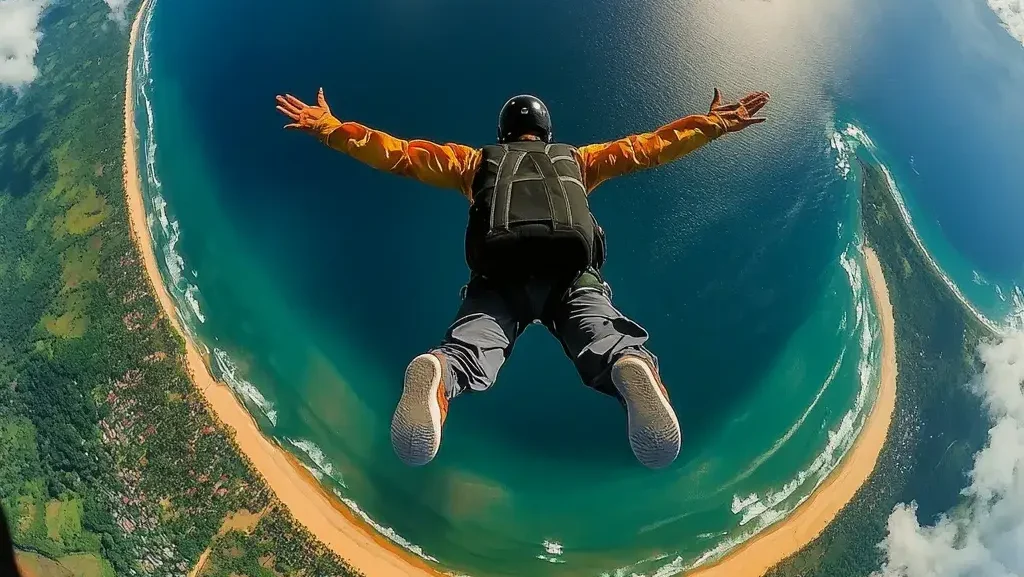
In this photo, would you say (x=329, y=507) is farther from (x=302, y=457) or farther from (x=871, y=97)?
(x=871, y=97)

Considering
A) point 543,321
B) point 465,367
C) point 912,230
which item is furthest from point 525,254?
point 912,230


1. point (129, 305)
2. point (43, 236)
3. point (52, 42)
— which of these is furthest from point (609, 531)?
point (52, 42)

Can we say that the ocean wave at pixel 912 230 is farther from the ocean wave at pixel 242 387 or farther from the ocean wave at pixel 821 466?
the ocean wave at pixel 242 387

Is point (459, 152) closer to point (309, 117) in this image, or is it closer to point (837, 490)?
point (309, 117)

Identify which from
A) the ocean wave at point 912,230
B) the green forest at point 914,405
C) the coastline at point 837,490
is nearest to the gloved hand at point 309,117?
the coastline at point 837,490

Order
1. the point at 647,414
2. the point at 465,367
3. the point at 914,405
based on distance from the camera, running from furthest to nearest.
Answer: the point at 914,405, the point at 465,367, the point at 647,414

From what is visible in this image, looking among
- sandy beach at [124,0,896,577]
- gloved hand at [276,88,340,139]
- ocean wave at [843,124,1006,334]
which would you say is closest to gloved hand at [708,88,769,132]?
gloved hand at [276,88,340,139]

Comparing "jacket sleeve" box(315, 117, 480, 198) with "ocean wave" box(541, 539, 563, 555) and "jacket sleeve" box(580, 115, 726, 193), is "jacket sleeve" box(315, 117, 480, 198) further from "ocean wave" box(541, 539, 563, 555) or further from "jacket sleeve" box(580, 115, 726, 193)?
"ocean wave" box(541, 539, 563, 555)
